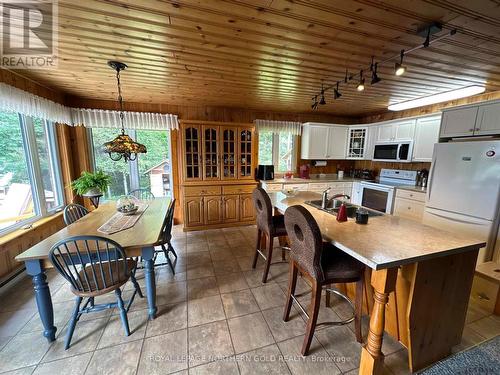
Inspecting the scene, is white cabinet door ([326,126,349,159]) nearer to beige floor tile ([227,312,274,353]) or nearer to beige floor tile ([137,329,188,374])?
beige floor tile ([227,312,274,353])

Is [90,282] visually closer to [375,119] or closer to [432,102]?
[432,102]

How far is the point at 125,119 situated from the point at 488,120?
5.08 metres

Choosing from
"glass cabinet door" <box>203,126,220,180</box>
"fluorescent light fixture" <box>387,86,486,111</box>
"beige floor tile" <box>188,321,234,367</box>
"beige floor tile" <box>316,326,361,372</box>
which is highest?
"fluorescent light fixture" <box>387,86,486,111</box>

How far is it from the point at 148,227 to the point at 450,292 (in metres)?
2.48

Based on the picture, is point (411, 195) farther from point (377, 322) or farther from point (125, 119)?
point (125, 119)

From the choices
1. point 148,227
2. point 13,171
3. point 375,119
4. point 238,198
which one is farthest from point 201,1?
point 375,119

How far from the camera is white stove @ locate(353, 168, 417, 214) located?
3686mm

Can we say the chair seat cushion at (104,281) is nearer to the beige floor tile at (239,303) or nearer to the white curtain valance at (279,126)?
the beige floor tile at (239,303)

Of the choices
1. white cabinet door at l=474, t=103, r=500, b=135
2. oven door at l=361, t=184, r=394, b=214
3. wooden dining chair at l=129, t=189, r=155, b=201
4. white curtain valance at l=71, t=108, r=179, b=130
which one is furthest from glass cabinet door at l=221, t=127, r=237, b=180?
white cabinet door at l=474, t=103, r=500, b=135

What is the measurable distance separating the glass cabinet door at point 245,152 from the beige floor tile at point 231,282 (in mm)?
2093

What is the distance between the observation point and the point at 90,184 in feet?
9.81

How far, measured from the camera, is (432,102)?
338 cm

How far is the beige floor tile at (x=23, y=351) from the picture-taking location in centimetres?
144

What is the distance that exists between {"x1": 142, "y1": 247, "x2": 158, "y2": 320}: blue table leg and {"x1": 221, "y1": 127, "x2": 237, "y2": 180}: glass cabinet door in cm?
244
